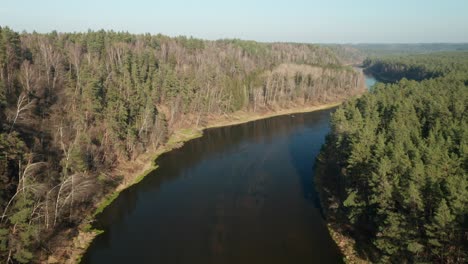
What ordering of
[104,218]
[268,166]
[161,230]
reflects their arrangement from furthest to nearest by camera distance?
[268,166] < [104,218] < [161,230]

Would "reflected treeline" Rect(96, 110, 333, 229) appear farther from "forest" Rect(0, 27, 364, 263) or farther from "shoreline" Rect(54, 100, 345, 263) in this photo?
"forest" Rect(0, 27, 364, 263)

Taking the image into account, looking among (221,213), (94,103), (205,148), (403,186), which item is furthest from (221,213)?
(94,103)

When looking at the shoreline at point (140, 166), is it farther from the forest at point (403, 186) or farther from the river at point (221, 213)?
the forest at point (403, 186)

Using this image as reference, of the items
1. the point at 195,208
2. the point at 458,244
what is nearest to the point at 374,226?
the point at 458,244

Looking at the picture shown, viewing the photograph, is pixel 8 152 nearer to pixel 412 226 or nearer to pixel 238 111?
pixel 412 226

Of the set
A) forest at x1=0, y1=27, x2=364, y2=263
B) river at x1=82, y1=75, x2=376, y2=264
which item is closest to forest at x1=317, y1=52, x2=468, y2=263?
river at x1=82, y1=75, x2=376, y2=264

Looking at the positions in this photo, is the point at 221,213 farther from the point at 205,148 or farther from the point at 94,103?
the point at 94,103
